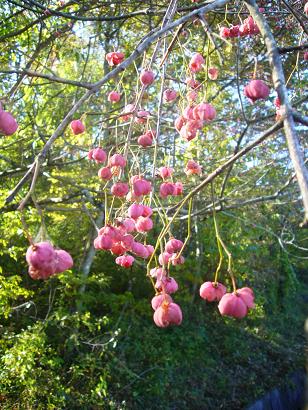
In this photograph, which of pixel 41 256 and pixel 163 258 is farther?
pixel 163 258

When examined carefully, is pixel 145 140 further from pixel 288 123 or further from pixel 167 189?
pixel 288 123

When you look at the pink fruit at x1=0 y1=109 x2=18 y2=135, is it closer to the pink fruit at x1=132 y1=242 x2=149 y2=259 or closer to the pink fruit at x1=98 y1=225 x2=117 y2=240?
the pink fruit at x1=98 y1=225 x2=117 y2=240

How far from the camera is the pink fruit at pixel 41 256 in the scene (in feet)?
2.23

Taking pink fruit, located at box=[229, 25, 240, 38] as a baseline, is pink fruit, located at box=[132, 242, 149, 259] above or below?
below

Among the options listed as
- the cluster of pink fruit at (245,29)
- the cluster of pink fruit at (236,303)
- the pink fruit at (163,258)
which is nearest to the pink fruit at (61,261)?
the pink fruit at (163,258)

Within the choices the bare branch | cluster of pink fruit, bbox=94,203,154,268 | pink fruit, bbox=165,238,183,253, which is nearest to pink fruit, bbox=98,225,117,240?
cluster of pink fruit, bbox=94,203,154,268

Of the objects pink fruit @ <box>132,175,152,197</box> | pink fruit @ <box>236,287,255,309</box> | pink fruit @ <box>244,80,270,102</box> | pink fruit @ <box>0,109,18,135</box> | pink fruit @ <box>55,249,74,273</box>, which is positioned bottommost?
pink fruit @ <box>55,249,74,273</box>

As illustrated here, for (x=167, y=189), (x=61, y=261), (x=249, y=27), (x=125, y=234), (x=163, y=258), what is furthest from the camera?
(x=249, y=27)

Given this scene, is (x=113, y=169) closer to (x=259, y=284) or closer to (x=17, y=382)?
(x=17, y=382)

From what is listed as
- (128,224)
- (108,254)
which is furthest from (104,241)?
(108,254)

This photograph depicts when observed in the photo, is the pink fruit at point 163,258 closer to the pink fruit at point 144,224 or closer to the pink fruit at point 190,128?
the pink fruit at point 144,224

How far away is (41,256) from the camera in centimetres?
69

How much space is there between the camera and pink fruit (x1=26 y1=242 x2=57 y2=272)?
681mm

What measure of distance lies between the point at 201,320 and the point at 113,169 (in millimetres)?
4882
